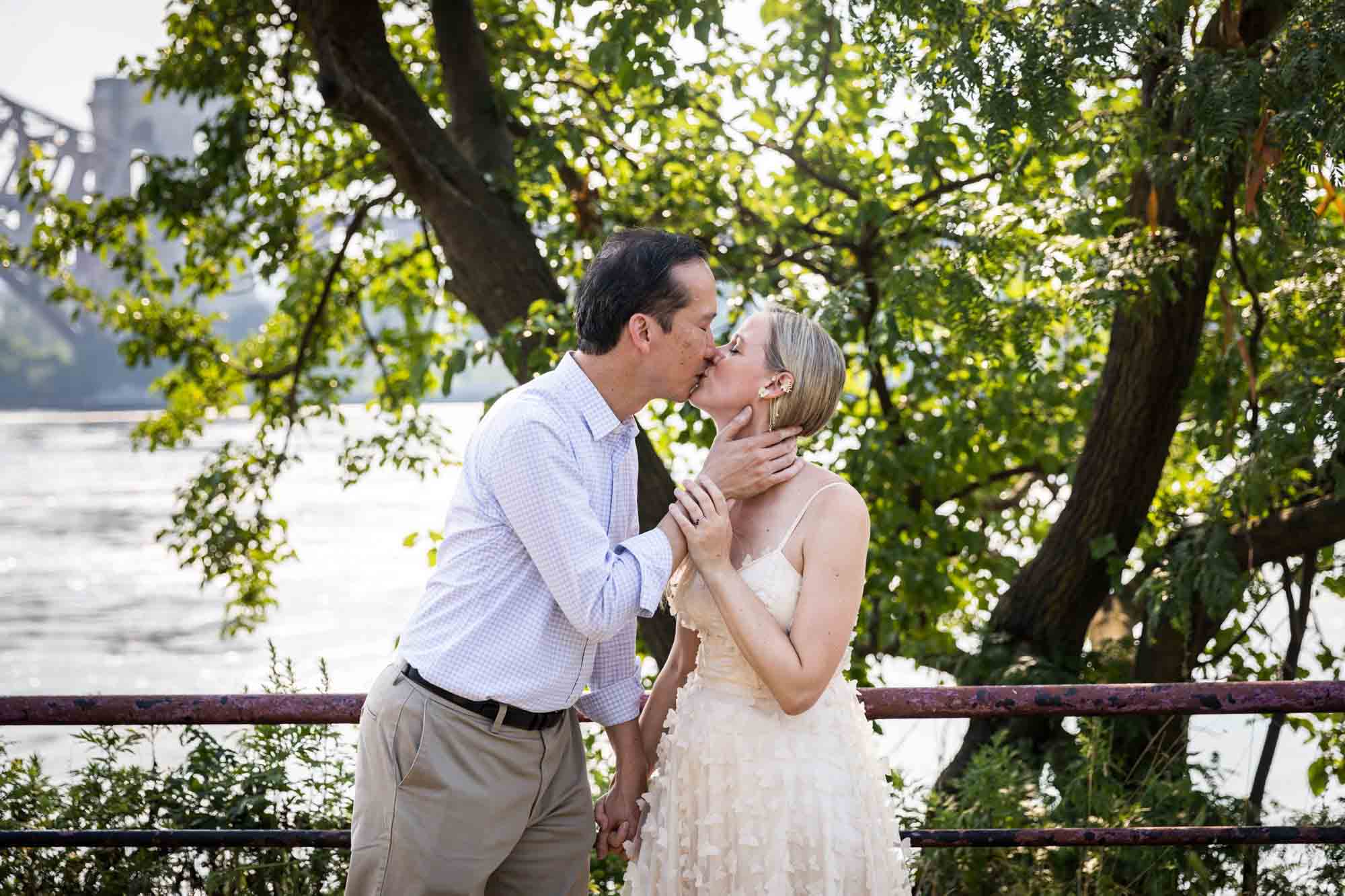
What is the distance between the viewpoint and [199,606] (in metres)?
25.1

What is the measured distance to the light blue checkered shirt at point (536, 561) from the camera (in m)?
2.14

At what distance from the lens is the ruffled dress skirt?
2359mm

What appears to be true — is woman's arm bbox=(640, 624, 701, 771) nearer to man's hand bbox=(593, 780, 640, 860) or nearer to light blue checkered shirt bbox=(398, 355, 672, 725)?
man's hand bbox=(593, 780, 640, 860)

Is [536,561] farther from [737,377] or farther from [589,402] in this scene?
[737,377]

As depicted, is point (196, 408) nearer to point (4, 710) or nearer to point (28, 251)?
point (28, 251)

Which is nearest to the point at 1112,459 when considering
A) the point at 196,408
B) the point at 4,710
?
the point at 4,710

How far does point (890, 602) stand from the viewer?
585 centimetres

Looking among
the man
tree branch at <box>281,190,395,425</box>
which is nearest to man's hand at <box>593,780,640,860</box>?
the man

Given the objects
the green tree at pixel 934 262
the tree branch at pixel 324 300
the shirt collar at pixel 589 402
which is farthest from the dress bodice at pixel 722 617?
the tree branch at pixel 324 300

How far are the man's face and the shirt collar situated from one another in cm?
13

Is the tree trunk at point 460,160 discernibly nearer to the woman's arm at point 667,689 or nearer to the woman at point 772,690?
the woman's arm at point 667,689

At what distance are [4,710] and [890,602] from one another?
403 centimetres

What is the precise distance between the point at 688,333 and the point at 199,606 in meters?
25.0

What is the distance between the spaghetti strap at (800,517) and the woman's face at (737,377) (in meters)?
0.23
